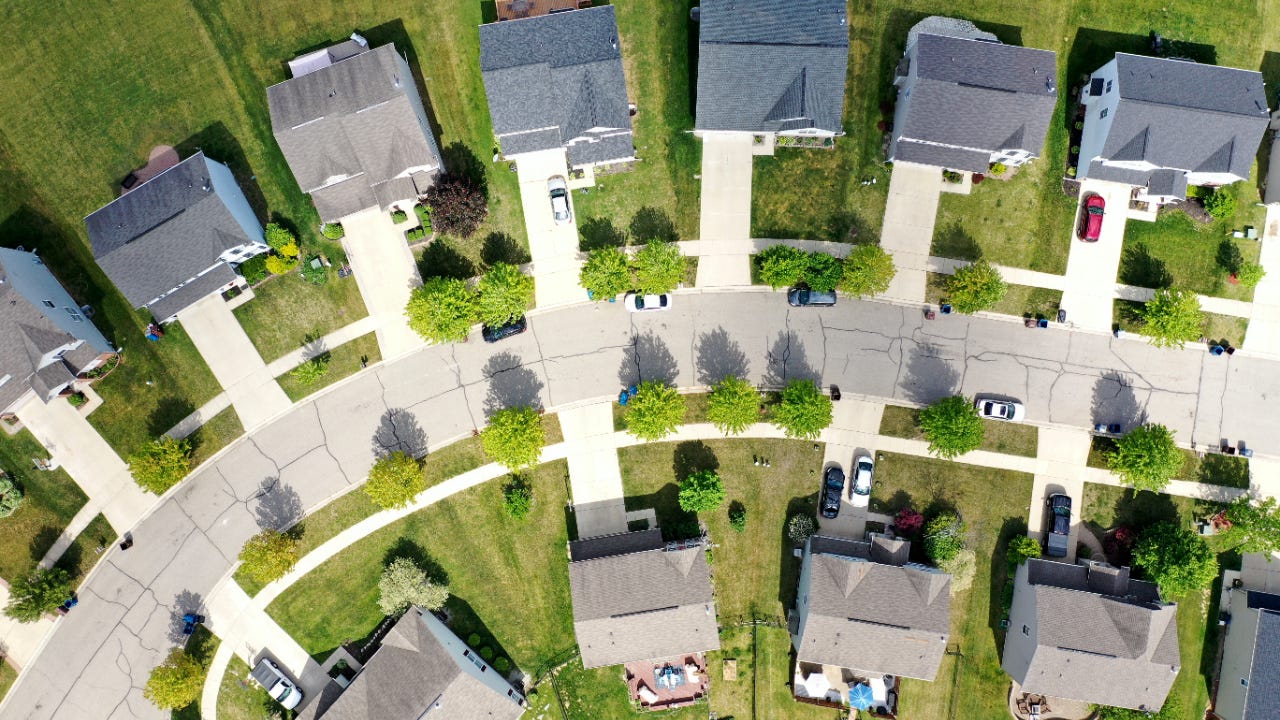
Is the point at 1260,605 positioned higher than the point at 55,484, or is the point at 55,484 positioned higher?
the point at 55,484

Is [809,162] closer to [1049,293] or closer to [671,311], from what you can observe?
[671,311]

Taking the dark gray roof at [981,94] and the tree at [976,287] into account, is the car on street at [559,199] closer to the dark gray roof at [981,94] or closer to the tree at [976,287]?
the dark gray roof at [981,94]

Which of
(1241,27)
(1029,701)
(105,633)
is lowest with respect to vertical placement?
(1029,701)

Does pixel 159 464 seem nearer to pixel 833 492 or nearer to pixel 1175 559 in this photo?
pixel 833 492

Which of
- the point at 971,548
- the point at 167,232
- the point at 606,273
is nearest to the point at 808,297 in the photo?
the point at 606,273

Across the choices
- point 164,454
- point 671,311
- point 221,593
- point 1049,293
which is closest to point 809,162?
point 671,311

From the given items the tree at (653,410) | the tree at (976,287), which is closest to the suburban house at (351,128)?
the tree at (653,410)
